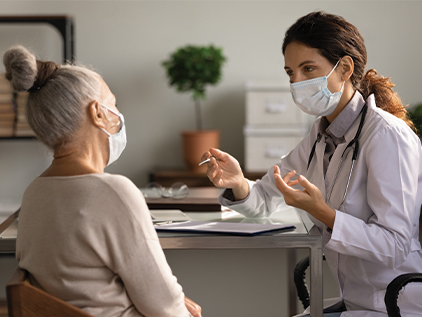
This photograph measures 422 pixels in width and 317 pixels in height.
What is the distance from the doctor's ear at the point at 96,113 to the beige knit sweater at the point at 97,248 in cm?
15

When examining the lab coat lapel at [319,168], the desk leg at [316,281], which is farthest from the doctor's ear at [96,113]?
the lab coat lapel at [319,168]

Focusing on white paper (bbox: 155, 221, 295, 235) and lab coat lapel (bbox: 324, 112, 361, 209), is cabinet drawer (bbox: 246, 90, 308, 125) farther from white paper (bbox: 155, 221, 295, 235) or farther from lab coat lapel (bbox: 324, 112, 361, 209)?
white paper (bbox: 155, 221, 295, 235)

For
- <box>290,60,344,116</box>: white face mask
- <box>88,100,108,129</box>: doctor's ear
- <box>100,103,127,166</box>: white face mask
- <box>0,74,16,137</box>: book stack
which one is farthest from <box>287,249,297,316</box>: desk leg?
<box>0,74,16,137</box>: book stack

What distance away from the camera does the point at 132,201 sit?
908mm

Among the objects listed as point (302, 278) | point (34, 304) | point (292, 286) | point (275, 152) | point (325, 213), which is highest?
point (275, 152)

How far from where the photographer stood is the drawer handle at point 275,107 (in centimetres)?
310

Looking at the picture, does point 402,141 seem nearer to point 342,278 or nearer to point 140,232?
point 342,278

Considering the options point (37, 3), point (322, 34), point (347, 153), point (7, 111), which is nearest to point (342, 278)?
point (347, 153)

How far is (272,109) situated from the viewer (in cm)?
310

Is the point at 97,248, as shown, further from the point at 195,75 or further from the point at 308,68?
the point at 195,75

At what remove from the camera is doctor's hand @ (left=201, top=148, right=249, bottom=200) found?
5.00ft

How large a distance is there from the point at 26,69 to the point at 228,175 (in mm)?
755

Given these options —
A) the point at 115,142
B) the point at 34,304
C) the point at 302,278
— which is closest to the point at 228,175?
the point at 302,278

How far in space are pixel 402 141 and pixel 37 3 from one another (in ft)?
9.64
